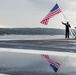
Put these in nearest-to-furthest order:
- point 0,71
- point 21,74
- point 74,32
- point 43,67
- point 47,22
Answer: point 21,74, point 0,71, point 43,67, point 47,22, point 74,32

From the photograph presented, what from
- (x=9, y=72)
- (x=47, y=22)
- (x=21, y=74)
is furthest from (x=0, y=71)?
(x=47, y=22)

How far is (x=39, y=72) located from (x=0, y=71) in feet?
5.30

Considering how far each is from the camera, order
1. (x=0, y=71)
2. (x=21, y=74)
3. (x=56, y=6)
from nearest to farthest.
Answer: (x=21, y=74), (x=0, y=71), (x=56, y=6)

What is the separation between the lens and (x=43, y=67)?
12219mm

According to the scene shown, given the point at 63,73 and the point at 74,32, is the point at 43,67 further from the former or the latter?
the point at 74,32

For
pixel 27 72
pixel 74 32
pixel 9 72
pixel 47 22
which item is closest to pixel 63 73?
pixel 27 72

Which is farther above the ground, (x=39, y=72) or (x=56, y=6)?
(x=56, y=6)

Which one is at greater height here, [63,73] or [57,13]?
[57,13]

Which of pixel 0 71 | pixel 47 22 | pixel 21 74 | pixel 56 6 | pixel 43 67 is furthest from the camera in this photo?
pixel 56 6

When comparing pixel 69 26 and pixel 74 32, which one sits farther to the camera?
pixel 74 32

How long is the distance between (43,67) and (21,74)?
213cm

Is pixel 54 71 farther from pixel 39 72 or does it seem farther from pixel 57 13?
pixel 57 13

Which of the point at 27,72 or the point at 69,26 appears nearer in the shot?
the point at 27,72

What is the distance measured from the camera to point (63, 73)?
10.6 meters
